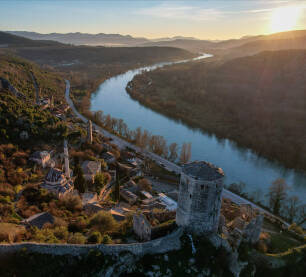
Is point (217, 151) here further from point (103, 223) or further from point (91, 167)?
point (103, 223)

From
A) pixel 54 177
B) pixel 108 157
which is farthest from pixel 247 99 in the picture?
pixel 54 177

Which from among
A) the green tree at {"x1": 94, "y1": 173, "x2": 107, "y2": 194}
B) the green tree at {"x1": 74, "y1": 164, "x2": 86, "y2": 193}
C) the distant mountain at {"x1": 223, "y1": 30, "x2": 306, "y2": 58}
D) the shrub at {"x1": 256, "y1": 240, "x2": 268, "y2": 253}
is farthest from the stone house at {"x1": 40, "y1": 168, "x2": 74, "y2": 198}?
the distant mountain at {"x1": 223, "y1": 30, "x2": 306, "y2": 58}

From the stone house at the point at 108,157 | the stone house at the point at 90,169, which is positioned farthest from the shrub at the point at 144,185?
the stone house at the point at 108,157

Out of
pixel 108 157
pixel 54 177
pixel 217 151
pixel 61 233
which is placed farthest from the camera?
pixel 217 151

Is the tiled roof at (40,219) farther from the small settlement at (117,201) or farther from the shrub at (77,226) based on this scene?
the shrub at (77,226)

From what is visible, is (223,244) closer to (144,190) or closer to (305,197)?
(144,190)

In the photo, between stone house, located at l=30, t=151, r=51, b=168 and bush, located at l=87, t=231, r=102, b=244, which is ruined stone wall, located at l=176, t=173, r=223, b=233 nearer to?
bush, located at l=87, t=231, r=102, b=244
